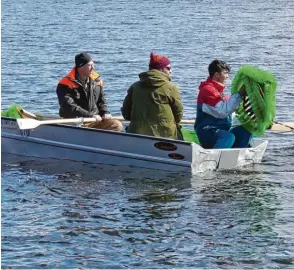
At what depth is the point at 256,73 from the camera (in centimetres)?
1397

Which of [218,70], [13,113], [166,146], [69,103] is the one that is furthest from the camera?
[13,113]

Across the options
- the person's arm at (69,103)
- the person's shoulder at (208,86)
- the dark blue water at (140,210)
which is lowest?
the dark blue water at (140,210)

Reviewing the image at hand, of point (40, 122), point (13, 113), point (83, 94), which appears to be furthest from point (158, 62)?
point (13, 113)

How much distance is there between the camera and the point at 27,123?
14539 mm

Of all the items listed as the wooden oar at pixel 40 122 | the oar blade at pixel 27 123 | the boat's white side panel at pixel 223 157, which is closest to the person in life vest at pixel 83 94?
the wooden oar at pixel 40 122

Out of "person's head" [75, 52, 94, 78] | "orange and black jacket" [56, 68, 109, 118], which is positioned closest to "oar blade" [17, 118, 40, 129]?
"orange and black jacket" [56, 68, 109, 118]

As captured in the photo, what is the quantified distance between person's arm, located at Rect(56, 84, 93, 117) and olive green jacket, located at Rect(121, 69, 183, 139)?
803 millimetres

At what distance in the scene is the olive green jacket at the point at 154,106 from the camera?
14.0 metres

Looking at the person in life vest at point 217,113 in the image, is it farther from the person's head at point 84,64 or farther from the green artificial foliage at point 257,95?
the person's head at point 84,64

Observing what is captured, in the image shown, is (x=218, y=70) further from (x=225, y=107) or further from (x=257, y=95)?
(x=257, y=95)

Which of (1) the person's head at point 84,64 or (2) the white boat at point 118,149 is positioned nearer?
(2) the white boat at point 118,149

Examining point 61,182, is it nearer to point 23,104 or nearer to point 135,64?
point 23,104

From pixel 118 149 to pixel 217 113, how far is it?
4.80ft

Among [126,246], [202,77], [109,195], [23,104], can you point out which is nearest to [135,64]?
[202,77]
